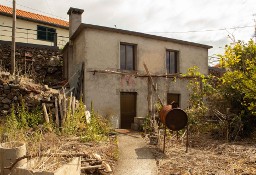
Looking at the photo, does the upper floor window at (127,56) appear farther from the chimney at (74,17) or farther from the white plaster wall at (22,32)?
the white plaster wall at (22,32)

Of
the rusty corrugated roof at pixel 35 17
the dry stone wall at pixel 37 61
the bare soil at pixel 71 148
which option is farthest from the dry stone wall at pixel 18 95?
the rusty corrugated roof at pixel 35 17

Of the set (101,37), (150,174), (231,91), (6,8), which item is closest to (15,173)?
(150,174)

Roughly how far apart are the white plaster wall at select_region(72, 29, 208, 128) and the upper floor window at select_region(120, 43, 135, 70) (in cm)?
34

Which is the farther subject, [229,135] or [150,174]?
[229,135]

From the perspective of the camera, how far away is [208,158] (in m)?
7.17

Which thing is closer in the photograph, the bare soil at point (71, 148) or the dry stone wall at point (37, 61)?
the bare soil at point (71, 148)

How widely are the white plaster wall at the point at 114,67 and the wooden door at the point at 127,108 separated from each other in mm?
279

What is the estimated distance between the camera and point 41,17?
2612 centimetres

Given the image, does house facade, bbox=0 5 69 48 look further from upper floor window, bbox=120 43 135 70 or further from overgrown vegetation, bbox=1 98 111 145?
overgrown vegetation, bbox=1 98 111 145

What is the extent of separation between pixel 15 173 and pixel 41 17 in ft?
79.3

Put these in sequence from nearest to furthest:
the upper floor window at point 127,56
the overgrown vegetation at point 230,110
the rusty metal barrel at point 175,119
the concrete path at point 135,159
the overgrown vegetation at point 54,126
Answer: the concrete path at point 135,159, the rusty metal barrel at point 175,119, the overgrown vegetation at point 54,126, the overgrown vegetation at point 230,110, the upper floor window at point 127,56

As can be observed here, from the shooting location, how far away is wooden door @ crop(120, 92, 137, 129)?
14227 millimetres

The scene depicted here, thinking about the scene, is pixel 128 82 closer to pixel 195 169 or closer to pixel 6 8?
pixel 195 169

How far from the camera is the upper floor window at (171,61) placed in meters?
16.2
